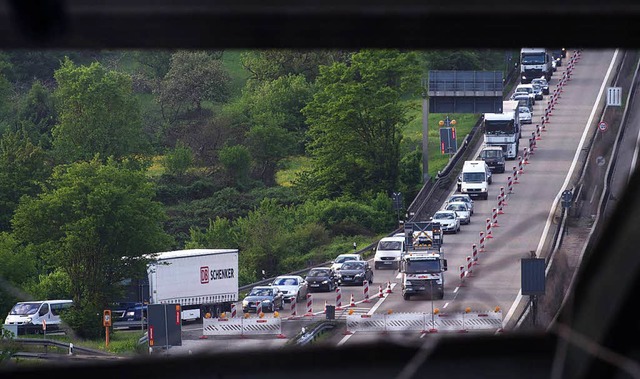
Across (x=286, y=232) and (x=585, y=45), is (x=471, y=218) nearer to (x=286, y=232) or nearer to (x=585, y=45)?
(x=286, y=232)

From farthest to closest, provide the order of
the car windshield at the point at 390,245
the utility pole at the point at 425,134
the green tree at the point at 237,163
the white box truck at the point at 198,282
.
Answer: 1. the green tree at the point at 237,163
2. the utility pole at the point at 425,134
3. the car windshield at the point at 390,245
4. the white box truck at the point at 198,282

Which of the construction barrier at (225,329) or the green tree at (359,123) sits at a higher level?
the green tree at (359,123)

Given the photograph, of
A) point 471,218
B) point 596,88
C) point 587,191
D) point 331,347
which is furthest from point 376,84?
point 331,347

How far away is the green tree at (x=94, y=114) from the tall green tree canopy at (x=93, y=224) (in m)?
2.81

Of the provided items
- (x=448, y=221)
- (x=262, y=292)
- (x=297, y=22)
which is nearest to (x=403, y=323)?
(x=262, y=292)

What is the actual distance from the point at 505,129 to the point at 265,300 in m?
15.4

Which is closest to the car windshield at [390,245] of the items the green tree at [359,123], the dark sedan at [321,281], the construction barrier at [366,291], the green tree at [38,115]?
the construction barrier at [366,291]

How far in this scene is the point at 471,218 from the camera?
2577 cm

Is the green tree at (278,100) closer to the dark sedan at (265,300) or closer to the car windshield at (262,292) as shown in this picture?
the car windshield at (262,292)

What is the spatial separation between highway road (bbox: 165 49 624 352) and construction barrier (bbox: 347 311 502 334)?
0.94 feet

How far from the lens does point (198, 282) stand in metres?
20.2

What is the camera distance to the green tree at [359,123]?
2602 cm

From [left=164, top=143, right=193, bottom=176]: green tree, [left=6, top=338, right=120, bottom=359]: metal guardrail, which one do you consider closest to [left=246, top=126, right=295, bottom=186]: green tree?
[left=164, top=143, right=193, bottom=176]: green tree

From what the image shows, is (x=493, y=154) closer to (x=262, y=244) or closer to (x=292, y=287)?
(x=262, y=244)
